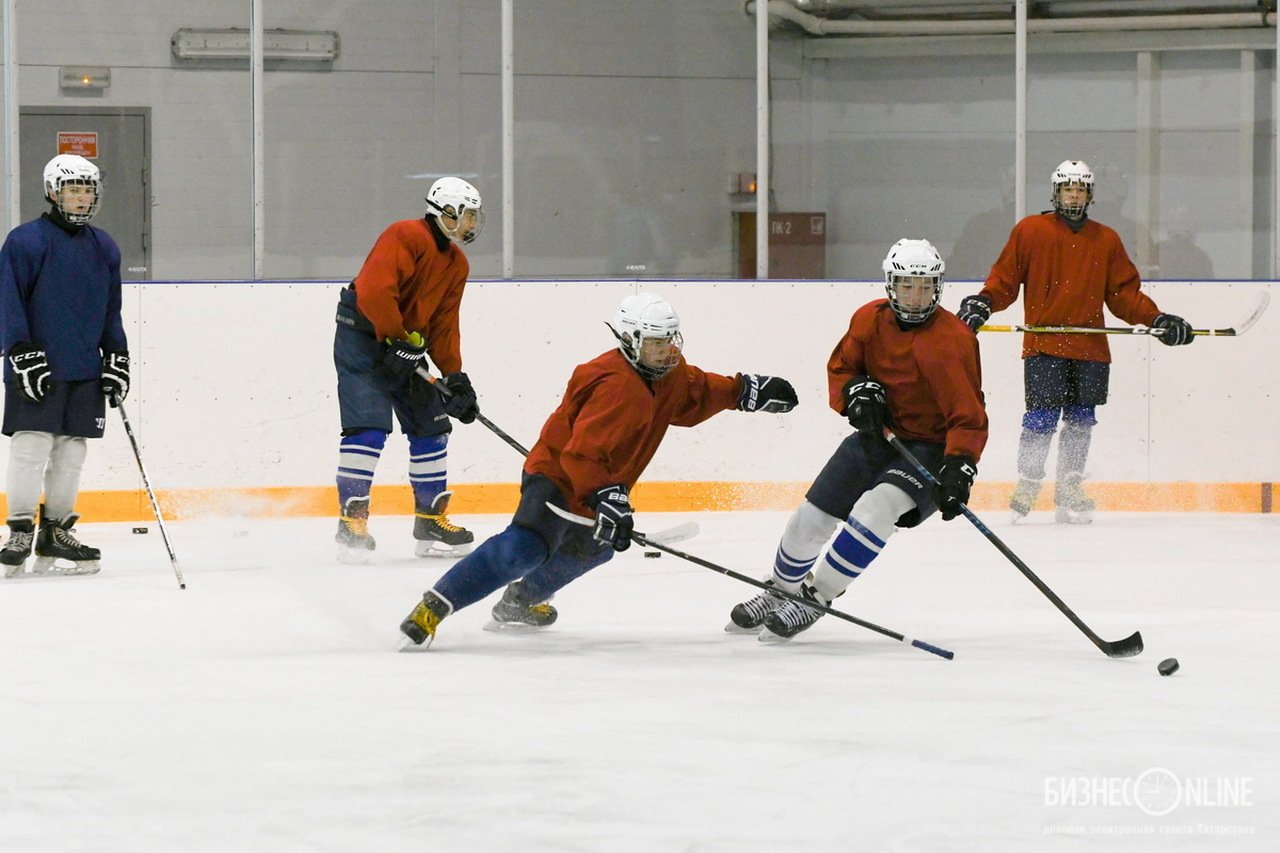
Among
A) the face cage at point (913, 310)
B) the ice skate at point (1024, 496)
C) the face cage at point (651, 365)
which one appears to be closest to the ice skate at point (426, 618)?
the face cage at point (651, 365)

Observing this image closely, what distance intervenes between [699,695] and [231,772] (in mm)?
946

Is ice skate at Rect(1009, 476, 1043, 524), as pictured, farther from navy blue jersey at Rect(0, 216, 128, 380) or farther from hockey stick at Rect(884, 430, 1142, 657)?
navy blue jersey at Rect(0, 216, 128, 380)

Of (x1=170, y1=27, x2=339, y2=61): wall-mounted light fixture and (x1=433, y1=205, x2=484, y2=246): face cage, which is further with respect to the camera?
(x1=170, y1=27, x2=339, y2=61): wall-mounted light fixture

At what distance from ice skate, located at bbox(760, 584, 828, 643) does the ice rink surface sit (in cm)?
7

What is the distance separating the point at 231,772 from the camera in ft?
9.41

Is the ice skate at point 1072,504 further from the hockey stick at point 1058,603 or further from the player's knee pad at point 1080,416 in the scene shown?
the hockey stick at point 1058,603

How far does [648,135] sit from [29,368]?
3062 mm

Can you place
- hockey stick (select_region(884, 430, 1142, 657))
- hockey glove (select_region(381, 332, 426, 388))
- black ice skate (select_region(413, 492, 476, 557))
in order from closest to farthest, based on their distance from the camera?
hockey stick (select_region(884, 430, 1142, 657)), hockey glove (select_region(381, 332, 426, 388)), black ice skate (select_region(413, 492, 476, 557))

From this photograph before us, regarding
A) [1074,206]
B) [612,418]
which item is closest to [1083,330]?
[1074,206]

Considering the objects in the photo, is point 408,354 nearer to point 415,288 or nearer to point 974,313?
point 415,288

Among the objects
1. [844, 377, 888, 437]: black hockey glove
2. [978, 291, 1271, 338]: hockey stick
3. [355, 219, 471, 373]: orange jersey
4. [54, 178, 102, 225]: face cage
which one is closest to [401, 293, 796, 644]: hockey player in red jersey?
[844, 377, 888, 437]: black hockey glove

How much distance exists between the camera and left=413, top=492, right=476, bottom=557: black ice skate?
563 cm

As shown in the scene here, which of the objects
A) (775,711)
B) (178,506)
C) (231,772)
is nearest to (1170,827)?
(775,711)

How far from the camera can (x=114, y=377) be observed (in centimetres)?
513
